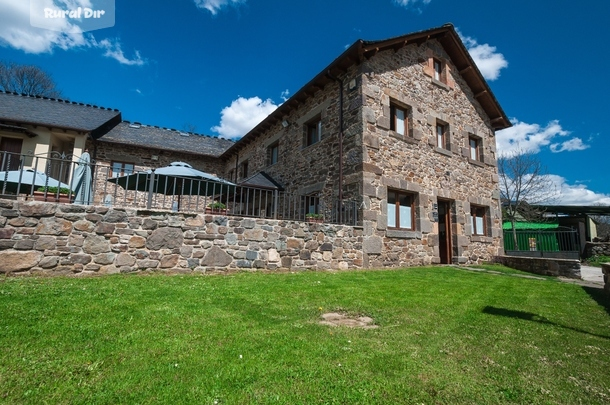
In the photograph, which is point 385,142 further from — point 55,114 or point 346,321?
point 55,114

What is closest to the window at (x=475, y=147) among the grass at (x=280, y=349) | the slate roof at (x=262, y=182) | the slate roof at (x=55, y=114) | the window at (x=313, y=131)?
the window at (x=313, y=131)

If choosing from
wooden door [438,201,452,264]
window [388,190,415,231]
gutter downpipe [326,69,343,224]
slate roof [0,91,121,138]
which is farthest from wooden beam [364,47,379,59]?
slate roof [0,91,121,138]

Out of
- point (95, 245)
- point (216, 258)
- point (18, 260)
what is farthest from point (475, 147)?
point (18, 260)

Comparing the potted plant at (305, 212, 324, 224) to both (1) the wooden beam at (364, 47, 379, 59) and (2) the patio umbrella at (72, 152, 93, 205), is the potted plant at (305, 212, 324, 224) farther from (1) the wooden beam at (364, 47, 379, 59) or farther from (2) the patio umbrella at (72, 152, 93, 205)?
(1) the wooden beam at (364, 47, 379, 59)

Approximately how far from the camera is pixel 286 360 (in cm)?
233

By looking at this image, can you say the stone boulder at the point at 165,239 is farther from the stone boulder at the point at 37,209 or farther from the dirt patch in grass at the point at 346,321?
the dirt patch in grass at the point at 346,321

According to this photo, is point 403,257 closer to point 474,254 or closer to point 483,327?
point 474,254

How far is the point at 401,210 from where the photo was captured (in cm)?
980

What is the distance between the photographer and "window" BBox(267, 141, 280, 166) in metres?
13.4

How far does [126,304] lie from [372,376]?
9.76 ft

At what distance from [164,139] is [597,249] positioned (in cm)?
2330

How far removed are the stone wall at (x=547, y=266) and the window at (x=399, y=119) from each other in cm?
592

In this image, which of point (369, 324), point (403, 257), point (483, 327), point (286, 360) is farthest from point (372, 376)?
point (403, 257)

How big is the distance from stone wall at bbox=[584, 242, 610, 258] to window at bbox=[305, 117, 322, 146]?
15026 millimetres
